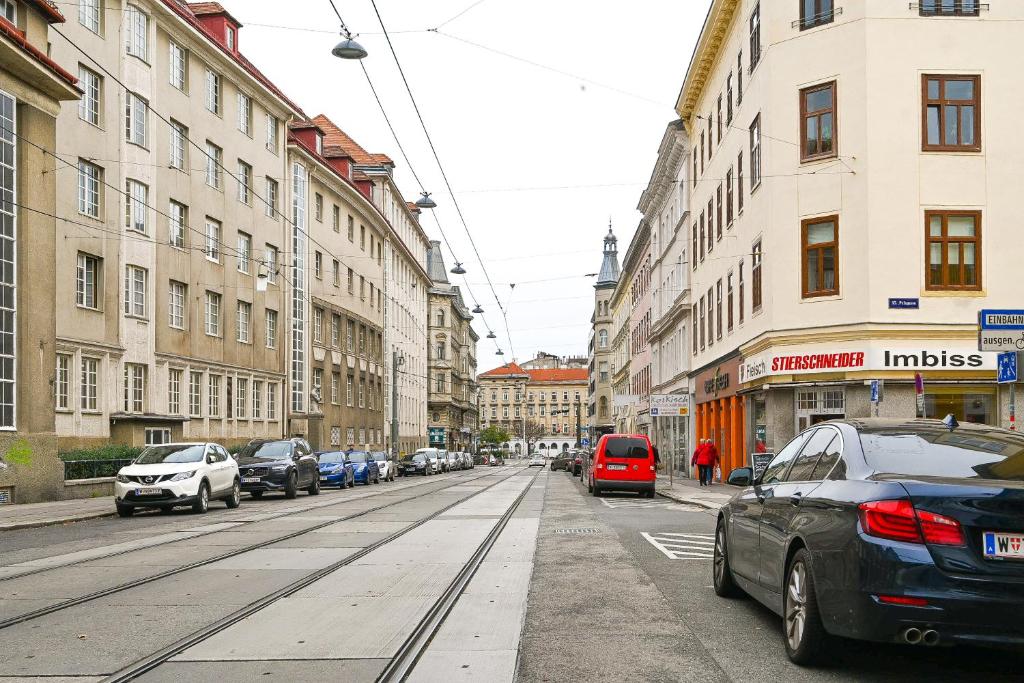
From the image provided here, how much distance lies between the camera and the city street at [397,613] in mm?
6590

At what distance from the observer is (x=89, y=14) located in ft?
103

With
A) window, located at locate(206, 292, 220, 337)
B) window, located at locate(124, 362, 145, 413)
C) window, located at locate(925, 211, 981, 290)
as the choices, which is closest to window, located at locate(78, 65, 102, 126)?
window, located at locate(124, 362, 145, 413)

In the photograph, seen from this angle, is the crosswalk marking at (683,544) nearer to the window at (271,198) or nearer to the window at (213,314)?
the window at (213,314)

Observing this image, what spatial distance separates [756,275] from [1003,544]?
1045 inches

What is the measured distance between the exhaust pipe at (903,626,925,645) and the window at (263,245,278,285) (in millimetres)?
41179

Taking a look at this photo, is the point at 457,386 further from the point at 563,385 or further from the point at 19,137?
the point at 19,137

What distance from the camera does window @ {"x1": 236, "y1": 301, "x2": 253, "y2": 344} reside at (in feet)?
141

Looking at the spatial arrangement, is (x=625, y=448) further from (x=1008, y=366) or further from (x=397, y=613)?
(x=397, y=613)

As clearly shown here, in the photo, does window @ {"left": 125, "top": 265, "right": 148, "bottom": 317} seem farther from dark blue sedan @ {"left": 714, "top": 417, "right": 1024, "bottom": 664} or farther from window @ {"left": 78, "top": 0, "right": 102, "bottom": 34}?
dark blue sedan @ {"left": 714, "top": 417, "right": 1024, "bottom": 664}

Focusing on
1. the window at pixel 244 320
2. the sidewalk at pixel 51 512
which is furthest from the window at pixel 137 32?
the sidewalk at pixel 51 512

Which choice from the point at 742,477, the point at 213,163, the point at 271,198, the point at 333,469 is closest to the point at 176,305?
the point at 213,163

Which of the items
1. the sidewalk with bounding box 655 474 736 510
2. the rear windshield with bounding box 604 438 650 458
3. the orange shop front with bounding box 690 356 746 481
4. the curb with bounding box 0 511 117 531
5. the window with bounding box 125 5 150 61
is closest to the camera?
the curb with bounding box 0 511 117 531

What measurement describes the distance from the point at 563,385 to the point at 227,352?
142980 mm

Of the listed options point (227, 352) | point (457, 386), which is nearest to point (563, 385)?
point (457, 386)
